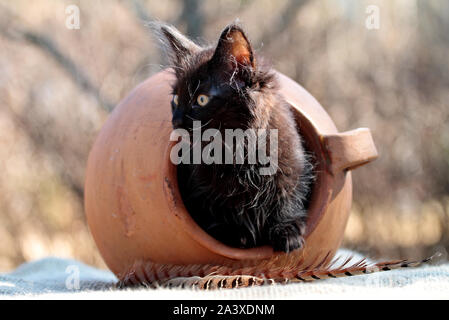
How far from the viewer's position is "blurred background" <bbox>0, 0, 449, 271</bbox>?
16.0ft

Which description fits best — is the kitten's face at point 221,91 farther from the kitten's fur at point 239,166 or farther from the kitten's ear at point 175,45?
the kitten's ear at point 175,45

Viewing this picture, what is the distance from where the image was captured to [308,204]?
8.04 ft

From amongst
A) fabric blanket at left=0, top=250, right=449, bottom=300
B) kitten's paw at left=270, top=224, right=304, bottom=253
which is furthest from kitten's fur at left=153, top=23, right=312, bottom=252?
fabric blanket at left=0, top=250, right=449, bottom=300

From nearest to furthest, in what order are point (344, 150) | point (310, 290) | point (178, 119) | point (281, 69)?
1. point (310, 290)
2. point (178, 119)
3. point (344, 150)
4. point (281, 69)

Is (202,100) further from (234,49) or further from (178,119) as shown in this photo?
(234,49)

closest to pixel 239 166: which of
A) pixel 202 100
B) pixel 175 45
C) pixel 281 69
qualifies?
pixel 202 100

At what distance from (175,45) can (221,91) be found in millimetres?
427

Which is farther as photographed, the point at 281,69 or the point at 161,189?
the point at 281,69

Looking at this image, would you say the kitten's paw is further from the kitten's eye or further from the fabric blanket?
the kitten's eye

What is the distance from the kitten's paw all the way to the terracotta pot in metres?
0.03

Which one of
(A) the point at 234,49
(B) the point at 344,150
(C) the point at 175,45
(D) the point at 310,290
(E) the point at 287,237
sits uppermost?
(C) the point at 175,45

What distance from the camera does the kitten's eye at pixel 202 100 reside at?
2100 mm

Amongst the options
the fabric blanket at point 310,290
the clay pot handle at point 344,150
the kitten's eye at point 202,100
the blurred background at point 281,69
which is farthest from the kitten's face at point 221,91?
the blurred background at point 281,69
